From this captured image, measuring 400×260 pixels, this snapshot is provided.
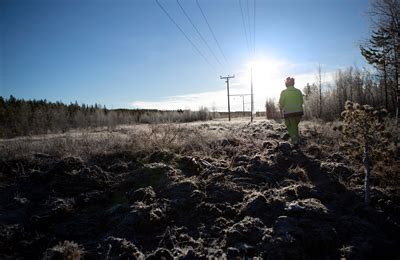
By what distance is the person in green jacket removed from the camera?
26.4 feet

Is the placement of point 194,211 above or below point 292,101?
below

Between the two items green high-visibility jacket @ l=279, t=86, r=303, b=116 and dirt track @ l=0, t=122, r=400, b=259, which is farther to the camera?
green high-visibility jacket @ l=279, t=86, r=303, b=116

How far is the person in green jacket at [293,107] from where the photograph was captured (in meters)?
8.04

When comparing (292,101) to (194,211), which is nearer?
(194,211)

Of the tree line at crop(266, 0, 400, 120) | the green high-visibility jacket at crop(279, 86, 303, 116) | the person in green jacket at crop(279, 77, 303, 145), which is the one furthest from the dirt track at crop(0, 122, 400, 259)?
the tree line at crop(266, 0, 400, 120)

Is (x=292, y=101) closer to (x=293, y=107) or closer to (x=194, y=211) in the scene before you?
(x=293, y=107)

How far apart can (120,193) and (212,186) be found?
1.73m

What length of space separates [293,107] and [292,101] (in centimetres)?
19

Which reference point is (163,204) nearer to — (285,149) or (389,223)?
(389,223)

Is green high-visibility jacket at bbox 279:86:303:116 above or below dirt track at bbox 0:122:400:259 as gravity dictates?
above

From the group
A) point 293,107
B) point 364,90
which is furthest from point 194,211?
point 364,90

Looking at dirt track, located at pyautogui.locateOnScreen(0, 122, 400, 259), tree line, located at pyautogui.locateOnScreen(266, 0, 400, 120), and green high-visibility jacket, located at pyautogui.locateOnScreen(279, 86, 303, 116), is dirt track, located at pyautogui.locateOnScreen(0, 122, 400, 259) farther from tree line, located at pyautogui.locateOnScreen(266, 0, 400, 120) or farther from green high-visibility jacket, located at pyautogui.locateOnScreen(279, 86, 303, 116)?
tree line, located at pyautogui.locateOnScreen(266, 0, 400, 120)

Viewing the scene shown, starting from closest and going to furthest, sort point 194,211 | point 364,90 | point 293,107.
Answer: point 194,211 → point 293,107 → point 364,90

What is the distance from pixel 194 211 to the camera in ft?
13.3
